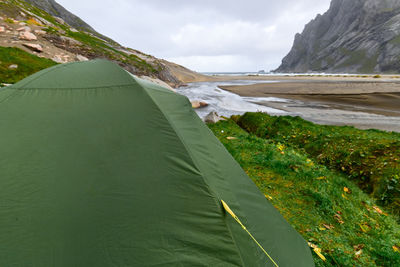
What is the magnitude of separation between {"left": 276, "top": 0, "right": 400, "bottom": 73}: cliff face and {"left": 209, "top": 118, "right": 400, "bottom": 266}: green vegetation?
140463mm

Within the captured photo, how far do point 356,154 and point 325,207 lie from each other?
3844 millimetres

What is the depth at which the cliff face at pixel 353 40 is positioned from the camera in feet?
375

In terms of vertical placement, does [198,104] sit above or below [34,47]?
below

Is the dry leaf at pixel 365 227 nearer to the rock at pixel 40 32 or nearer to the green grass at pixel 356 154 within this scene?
the green grass at pixel 356 154

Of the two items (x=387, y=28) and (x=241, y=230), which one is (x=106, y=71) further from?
(x=387, y=28)

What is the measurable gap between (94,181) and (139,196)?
557 mm

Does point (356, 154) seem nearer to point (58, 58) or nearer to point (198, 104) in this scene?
point (198, 104)

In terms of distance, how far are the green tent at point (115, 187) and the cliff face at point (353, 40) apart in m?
146

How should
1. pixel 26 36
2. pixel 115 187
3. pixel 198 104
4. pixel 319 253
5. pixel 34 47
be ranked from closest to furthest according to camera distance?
pixel 115 187, pixel 319 253, pixel 34 47, pixel 198 104, pixel 26 36

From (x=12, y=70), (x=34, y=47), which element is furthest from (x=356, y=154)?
(x=34, y=47)

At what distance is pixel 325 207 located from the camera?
516cm

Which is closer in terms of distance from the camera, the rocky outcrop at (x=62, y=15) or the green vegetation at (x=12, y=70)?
the green vegetation at (x=12, y=70)

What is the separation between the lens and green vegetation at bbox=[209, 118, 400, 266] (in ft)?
12.8

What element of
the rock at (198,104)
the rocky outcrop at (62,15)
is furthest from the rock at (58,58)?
the rocky outcrop at (62,15)
